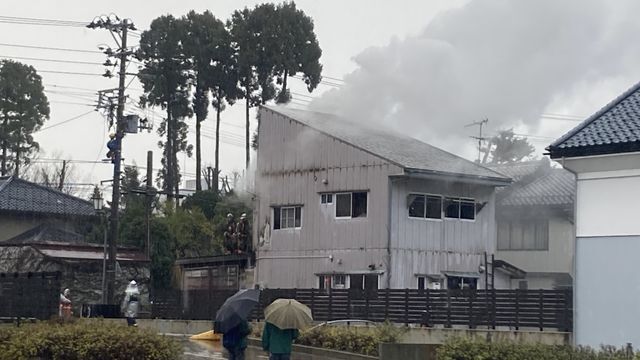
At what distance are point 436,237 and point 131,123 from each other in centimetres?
1282

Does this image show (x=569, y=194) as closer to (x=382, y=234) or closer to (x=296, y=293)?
(x=382, y=234)

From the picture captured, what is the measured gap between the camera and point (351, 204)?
3659cm

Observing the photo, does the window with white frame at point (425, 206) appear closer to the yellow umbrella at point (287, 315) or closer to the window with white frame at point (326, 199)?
the window with white frame at point (326, 199)

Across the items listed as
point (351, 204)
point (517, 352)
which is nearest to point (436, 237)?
point (351, 204)

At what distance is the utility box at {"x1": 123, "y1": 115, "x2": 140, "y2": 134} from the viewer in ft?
133

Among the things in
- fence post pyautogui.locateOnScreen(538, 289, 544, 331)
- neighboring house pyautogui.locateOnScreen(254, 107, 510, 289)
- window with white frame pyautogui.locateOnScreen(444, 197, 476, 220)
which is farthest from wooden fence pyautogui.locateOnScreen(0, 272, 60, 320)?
window with white frame pyautogui.locateOnScreen(444, 197, 476, 220)

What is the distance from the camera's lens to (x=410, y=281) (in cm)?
3550

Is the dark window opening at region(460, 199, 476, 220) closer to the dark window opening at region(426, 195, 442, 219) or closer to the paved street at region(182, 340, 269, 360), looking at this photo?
the dark window opening at region(426, 195, 442, 219)

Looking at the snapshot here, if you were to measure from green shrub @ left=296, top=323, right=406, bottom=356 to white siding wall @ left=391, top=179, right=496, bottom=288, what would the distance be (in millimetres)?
11568

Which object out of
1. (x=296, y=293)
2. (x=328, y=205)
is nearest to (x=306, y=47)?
(x=328, y=205)

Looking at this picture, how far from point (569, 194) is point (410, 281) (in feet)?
36.2

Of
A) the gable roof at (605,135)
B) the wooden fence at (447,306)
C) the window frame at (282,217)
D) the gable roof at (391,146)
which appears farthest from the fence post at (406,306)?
the window frame at (282,217)

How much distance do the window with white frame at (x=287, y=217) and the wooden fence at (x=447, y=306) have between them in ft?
20.1

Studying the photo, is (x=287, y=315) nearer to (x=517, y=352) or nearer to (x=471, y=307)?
(x=517, y=352)
